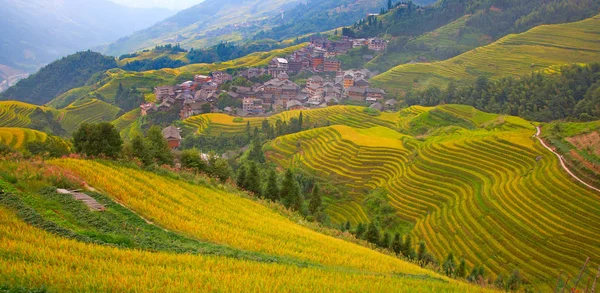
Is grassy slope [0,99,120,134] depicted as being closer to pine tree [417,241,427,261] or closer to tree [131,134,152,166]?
tree [131,134,152,166]

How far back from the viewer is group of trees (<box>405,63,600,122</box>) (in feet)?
114

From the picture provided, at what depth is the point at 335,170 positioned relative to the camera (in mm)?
30281

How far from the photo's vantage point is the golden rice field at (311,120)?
42.3m

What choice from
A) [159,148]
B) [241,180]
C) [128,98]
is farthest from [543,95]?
[128,98]

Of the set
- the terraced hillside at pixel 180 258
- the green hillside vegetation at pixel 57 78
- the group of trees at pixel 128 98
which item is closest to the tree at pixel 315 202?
the terraced hillside at pixel 180 258

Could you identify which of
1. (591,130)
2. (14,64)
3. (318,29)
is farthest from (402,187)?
→ (14,64)

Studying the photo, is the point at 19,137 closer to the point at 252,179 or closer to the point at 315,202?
the point at 252,179

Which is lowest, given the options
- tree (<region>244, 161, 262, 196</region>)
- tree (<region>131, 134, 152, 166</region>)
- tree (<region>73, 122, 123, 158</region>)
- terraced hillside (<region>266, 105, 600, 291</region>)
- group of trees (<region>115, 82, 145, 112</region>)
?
terraced hillside (<region>266, 105, 600, 291</region>)

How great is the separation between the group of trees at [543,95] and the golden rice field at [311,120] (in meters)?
10.2

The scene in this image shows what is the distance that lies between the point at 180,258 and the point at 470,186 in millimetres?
22167

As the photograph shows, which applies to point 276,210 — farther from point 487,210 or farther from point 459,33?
point 459,33

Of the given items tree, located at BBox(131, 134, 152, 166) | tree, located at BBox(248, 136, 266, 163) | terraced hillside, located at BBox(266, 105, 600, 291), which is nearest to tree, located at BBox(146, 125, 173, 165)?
tree, located at BBox(131, 134, 152, 166)

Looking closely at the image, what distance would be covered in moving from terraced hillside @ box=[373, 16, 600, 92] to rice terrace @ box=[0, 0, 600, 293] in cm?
32

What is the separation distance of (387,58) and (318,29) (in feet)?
219
